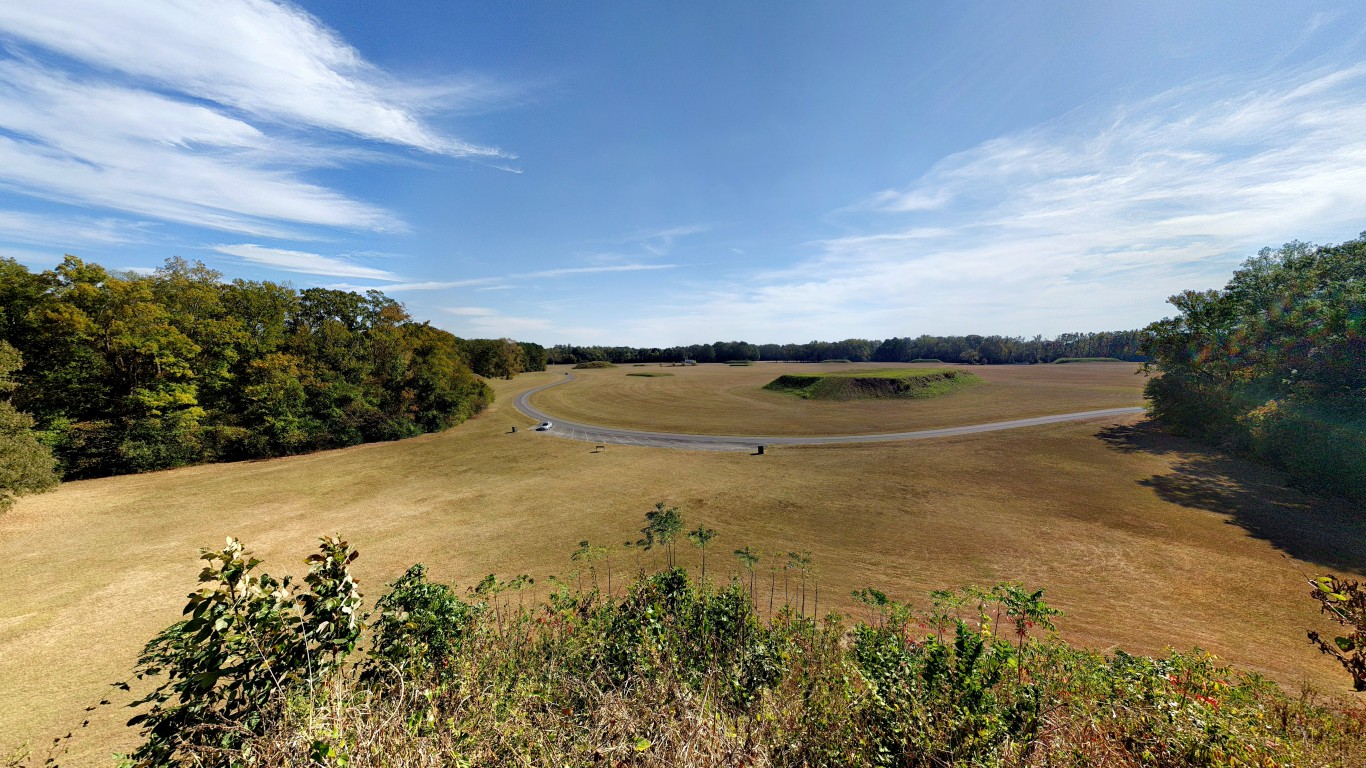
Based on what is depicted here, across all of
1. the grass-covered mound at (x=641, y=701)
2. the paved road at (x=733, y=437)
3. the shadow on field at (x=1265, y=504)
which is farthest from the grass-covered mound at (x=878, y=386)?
the grass-covered mound at (x=641, y=701)

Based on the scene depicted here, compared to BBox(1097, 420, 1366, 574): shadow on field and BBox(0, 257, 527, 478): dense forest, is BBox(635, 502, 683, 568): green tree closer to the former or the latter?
BBox(1097, 420, 1366, 574): shadow on field

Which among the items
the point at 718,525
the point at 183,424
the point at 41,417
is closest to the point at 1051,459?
the point at 718,525

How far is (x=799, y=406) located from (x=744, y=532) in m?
51.0

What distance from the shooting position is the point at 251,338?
41.0 meters

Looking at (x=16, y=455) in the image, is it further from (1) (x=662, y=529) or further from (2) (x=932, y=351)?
(2) (x=932, y=351)

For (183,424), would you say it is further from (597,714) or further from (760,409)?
(760,409)

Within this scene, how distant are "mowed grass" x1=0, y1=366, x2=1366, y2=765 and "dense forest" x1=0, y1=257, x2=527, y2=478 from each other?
13.1 feet

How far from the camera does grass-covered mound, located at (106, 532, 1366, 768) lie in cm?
586

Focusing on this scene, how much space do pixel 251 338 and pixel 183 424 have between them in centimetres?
978

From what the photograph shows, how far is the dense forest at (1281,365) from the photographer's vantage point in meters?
28.2

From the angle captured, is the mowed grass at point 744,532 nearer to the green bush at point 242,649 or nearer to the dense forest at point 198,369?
the dense forest at point 198,369

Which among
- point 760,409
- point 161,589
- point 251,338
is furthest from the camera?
point 760,409

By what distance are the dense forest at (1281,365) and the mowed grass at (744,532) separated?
10.6 ft

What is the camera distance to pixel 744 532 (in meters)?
24.5
